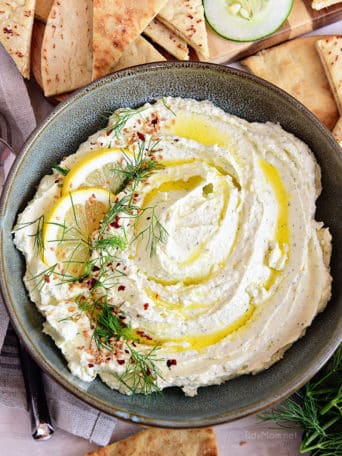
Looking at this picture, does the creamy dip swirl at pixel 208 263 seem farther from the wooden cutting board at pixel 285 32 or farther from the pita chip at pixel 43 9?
the pita chip at pixel 43 9

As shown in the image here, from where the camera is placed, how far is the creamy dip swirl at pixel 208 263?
273 centimetres

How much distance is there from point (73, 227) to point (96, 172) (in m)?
0.25

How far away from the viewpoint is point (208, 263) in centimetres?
277

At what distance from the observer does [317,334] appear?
2.83 m

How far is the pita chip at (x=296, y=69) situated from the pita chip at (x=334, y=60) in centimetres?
8

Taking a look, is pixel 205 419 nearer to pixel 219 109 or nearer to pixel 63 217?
pixel 63 217

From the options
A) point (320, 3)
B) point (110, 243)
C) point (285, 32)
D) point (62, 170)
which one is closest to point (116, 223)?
point (110, 243)

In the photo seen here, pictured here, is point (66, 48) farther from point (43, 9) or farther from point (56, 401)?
point (56, 401)

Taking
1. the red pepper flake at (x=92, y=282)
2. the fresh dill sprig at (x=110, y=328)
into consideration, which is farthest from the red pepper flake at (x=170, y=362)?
the red pepper flake at (x=92, y=282)

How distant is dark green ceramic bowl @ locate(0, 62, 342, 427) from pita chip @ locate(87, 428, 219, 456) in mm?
370

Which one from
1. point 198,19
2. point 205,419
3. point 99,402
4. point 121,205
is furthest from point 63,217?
point 198,19

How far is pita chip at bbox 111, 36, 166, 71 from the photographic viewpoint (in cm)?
329

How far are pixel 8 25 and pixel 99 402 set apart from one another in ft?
6.13

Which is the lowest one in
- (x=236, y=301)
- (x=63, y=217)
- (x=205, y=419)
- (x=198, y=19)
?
(x=205, y=419)
